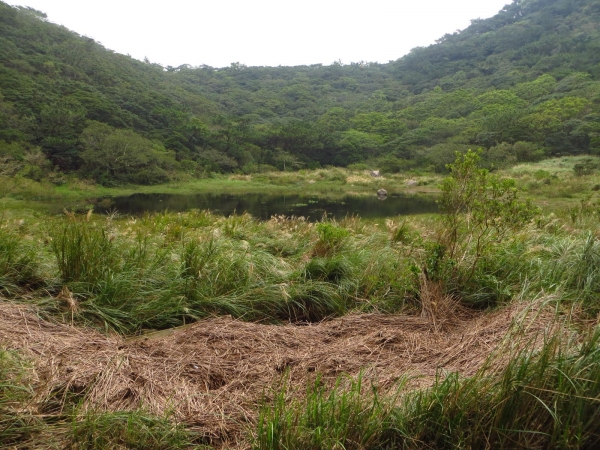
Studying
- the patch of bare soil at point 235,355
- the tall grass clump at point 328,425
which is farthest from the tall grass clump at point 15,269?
the tall grass clump at point 328,425

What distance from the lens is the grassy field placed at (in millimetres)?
1684

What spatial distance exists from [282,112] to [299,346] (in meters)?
81.7

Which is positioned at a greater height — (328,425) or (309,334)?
(328,425)

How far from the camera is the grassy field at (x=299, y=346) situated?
1.68 m

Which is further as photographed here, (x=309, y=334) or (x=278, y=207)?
(x=278, y=207)

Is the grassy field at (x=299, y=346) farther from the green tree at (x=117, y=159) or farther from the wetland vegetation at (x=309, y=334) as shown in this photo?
the green tree at (x=117, y=159)

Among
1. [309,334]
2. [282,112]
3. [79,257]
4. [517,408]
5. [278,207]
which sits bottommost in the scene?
[278,207]

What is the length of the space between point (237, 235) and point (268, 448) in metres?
5.50

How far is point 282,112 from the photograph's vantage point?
81.1 m

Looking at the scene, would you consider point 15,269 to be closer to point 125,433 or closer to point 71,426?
point 71,426

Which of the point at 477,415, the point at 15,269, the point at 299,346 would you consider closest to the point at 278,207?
the point at 15,269

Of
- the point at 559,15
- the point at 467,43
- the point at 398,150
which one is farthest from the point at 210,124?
the point at 559,15

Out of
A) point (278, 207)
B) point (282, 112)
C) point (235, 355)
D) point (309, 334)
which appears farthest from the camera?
point (282, 112)

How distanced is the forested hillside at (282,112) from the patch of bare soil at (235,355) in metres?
28.7
